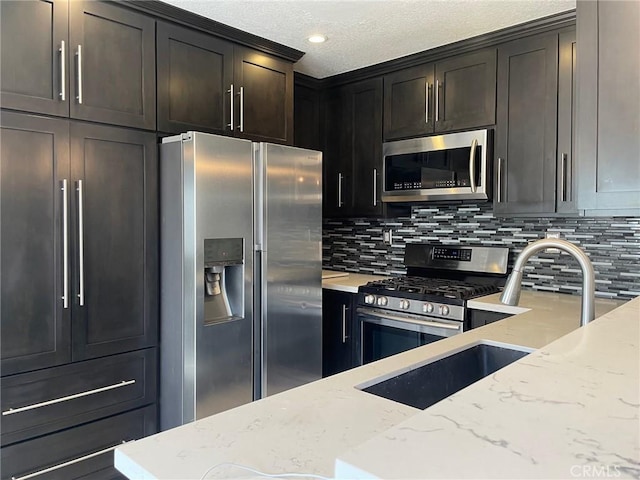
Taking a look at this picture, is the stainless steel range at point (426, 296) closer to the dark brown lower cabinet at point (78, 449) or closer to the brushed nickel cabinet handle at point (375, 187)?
the brushed nickel cabinet handle at point (375, 187)

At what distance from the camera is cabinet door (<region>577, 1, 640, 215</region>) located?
1.35 meters

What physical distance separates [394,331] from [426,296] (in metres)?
0.34

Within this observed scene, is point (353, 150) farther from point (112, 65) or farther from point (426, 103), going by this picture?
point (112, 65)

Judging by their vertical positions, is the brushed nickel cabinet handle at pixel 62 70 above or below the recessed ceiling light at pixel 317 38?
below

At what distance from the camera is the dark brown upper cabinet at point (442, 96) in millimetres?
2834

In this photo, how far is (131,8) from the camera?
2270 millimetres

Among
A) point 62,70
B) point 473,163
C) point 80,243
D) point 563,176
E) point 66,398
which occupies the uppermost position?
point 62,70

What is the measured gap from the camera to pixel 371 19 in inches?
99.0

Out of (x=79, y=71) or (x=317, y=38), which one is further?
(x=317, y=38)

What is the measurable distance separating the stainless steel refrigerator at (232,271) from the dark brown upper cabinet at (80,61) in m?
0.31

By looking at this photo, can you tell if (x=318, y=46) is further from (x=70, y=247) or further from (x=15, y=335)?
(x=15, y=335)

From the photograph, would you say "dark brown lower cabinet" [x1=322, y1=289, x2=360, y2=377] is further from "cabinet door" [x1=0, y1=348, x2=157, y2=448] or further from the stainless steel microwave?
"cabinet door" [x1=0, y1=348, x2=157, y2=448]

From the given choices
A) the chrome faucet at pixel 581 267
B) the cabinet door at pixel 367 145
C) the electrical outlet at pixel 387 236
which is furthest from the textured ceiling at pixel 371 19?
Result: the chrome faucet at pixel 581 267

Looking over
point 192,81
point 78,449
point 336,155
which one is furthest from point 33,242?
point 336,155
